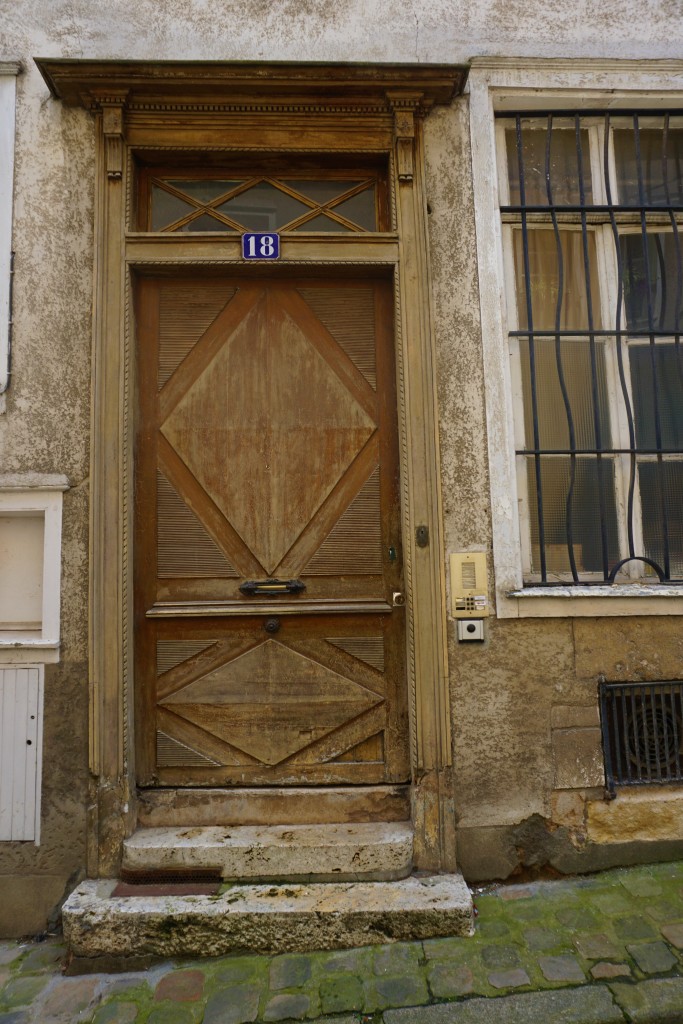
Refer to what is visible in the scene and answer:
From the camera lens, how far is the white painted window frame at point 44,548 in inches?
125

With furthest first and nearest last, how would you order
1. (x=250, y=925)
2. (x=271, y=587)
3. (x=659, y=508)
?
(x=659, y=508), (x=271, y=587), (x=250, y=925)

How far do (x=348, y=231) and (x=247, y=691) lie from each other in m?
2.53

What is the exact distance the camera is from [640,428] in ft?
11.6

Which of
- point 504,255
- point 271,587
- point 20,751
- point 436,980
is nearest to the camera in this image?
point 436,980

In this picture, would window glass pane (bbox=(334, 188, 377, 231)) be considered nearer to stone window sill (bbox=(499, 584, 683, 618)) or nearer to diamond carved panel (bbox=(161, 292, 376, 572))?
diamond carved panel (bbox=(161, 292, 376, 572))

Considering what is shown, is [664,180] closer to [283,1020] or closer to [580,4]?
[580,4]

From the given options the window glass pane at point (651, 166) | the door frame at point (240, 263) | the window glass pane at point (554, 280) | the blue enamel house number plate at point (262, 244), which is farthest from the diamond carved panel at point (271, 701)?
the window glass pane at point (651, 166)

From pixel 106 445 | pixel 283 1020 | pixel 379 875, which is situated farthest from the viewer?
pixel 106 445

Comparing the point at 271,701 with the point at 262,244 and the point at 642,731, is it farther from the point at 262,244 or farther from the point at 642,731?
the point at 262,244

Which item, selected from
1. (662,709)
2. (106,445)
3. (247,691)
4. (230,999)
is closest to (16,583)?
(106,445)

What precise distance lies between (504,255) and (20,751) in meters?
3.63

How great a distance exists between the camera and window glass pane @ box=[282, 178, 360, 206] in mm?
3570

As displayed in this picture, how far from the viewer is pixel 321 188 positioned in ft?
11.8

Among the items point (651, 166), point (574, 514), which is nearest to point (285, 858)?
point (574, 514)
